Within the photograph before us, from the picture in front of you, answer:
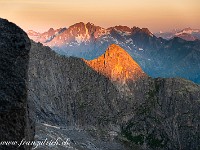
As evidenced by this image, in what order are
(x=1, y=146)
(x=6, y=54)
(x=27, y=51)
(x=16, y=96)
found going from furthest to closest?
(x=27, y=51) < (x=6, y=54) < (x=16, y=96) < (x=1, y=146)

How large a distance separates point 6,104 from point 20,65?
3.49 m

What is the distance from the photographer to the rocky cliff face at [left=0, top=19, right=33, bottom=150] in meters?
19.7

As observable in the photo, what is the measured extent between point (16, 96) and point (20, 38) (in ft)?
15.6

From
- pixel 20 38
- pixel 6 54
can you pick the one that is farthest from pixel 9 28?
pixel 6 54

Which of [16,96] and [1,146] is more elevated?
[16,96]

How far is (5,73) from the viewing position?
69.1 ft

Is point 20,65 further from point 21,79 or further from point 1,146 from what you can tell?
point 1,146

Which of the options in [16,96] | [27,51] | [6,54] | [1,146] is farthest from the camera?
[27,51]

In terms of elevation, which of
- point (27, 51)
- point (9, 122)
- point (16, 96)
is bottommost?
point (9, 122)

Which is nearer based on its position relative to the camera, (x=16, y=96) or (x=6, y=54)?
(x=16, y=96)

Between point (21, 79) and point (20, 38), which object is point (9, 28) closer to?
point (20, 38)

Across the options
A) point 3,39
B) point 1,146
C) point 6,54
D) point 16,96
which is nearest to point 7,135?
point 1,146

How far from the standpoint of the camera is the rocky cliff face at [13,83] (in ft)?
64.5

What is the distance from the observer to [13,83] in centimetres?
2088
